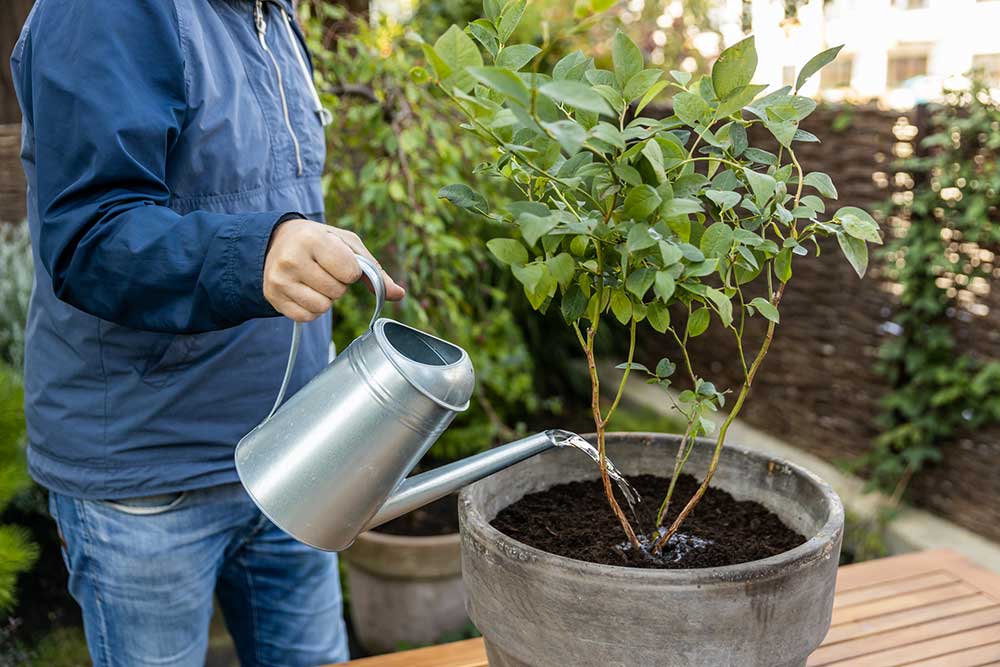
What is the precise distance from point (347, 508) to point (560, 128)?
0.40 metres

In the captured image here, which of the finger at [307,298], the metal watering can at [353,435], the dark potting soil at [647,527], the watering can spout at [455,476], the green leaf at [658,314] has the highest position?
the finger at [307,298]

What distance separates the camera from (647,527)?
0.99m

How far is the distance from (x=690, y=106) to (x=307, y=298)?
14.8 inches

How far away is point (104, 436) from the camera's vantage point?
117 cm

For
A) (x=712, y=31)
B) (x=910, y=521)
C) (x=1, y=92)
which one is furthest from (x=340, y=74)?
(x=712, y=31)

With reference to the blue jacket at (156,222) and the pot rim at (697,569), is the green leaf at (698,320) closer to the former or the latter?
the pot rim at (697,569)

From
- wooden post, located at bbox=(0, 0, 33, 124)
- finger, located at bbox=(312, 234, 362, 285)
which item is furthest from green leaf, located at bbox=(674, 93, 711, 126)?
wooden post, located at bbox=(0, 0, 33, 124)

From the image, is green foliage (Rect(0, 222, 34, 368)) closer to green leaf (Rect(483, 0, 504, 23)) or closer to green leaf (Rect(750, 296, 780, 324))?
green leaf (Rect(483, 0, 504, 23))

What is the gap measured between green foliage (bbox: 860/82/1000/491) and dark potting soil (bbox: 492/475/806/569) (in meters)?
1.89

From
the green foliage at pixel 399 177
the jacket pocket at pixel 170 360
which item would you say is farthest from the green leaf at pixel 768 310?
the green foliage at pixel 399 177

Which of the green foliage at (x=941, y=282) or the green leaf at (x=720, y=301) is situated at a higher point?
the green leaf at (x=720, y=301)

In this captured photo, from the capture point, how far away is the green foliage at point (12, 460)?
68.5 inches

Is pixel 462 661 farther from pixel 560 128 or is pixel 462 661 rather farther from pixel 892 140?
pixel 892 140

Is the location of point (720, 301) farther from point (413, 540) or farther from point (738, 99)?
point (413, 540)
